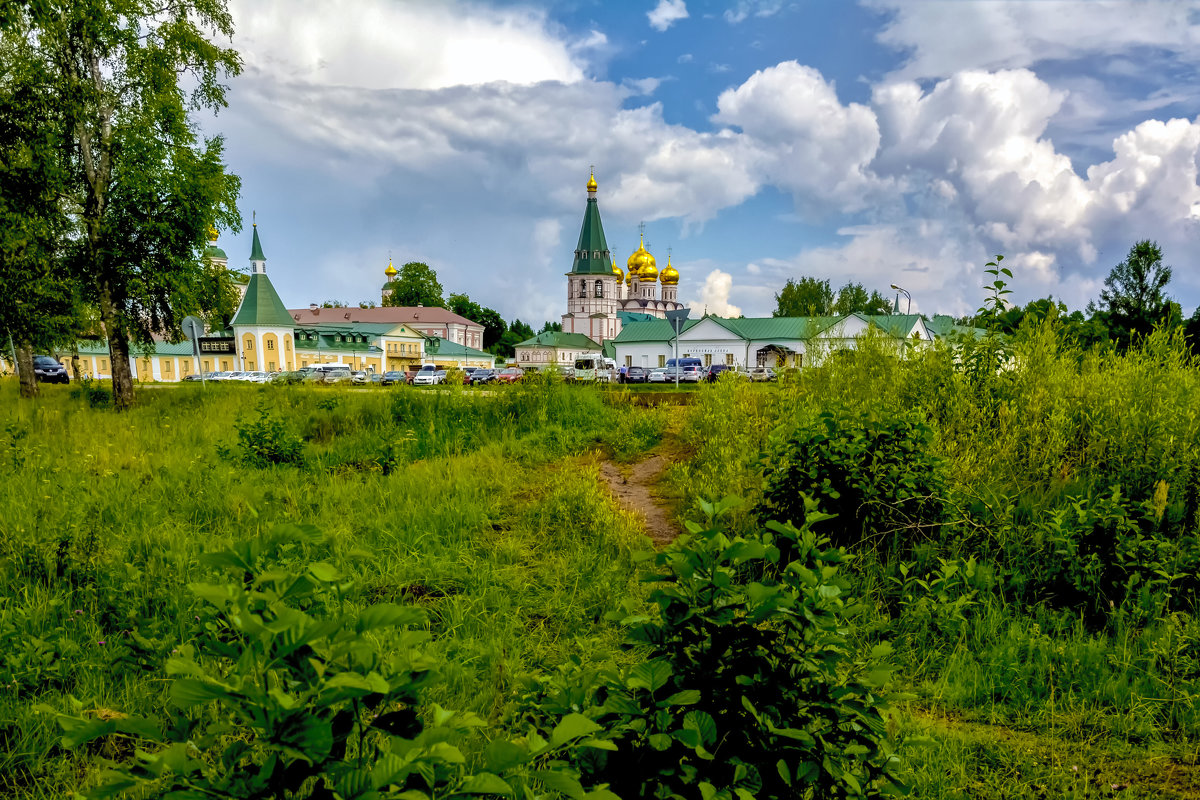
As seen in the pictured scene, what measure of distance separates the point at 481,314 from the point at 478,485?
9816 cm

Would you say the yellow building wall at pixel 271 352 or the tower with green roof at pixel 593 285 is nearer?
the yellow building wall at pixel 271 352

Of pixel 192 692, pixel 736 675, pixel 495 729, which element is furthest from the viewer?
pixel 495 729

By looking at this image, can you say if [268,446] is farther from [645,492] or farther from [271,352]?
[271,352]

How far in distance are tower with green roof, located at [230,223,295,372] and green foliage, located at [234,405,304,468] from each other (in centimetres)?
5736

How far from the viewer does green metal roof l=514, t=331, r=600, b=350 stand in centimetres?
8212

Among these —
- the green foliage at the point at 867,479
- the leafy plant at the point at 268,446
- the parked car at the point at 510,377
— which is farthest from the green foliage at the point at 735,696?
the parked car at the point at 510,377

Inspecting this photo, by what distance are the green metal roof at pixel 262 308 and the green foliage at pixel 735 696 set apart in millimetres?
66639

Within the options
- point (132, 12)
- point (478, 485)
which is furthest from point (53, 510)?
point (132, 12)

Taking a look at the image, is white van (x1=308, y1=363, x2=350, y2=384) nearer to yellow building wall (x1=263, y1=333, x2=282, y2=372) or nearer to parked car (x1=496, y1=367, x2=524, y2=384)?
parked car (x1=496, y1=367, x2=524, y2=384)

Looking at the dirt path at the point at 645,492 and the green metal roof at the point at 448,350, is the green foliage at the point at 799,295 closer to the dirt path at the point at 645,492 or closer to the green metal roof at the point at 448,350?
the green metal roof at the point at 448,350

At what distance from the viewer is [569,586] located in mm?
4422

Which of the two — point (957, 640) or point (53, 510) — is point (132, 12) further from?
point (957, 640)

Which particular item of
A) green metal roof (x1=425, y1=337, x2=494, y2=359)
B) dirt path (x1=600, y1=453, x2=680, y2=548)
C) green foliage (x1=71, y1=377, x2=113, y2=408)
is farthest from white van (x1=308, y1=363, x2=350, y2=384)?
green metal roof (x1=425, y1=337, x2=494, y2=359)

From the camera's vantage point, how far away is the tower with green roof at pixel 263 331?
5991 cm
